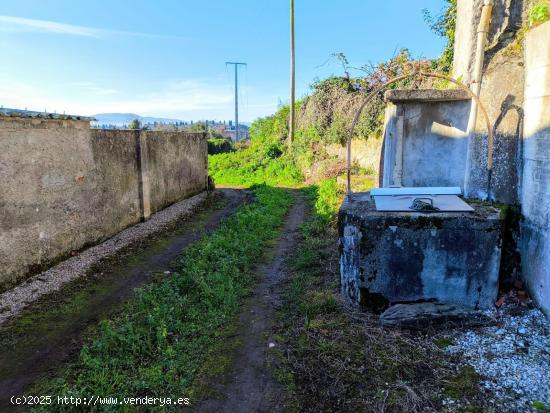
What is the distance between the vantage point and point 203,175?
49.5ft

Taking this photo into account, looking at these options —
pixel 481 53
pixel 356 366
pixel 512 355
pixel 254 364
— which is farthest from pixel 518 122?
pixel 254 364

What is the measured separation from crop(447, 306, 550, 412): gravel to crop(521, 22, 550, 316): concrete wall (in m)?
0.30

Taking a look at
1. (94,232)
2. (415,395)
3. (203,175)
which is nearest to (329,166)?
(203,175)

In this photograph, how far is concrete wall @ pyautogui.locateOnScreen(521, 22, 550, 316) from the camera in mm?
4191

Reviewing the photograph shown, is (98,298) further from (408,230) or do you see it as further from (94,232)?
(408,230)

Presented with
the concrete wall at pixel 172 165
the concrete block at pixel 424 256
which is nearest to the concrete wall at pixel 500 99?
the concrete block at pixel 424 256

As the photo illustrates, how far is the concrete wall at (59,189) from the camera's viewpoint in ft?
19.1

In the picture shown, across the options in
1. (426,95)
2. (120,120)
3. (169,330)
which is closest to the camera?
(169,330)

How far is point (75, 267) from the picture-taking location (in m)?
6.65

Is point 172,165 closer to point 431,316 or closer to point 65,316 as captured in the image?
point 65,316

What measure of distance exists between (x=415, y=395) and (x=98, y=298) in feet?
14.6

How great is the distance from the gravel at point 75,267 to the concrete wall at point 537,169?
6.49 metres

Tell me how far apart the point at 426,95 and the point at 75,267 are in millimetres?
6476

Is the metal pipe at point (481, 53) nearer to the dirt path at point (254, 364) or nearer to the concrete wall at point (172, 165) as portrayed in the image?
the dirt path at point (254, 364)
